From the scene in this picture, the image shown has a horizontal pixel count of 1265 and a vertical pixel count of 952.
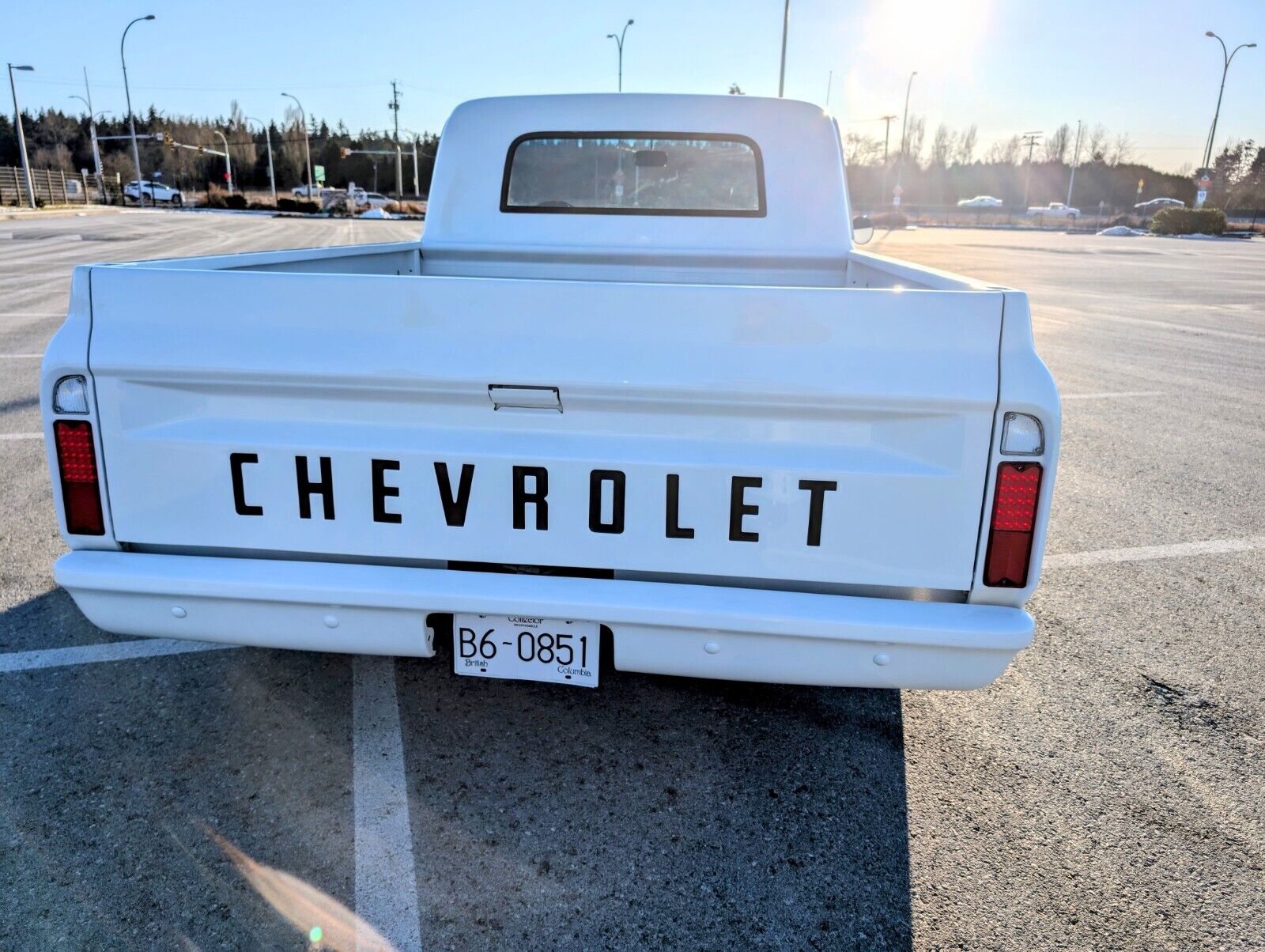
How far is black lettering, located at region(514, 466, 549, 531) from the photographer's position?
226 cm

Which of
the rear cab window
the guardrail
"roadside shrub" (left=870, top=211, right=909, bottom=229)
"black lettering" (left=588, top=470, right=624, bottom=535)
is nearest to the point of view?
"black lettering" (left=588, top=470, right=624, bottom=535)

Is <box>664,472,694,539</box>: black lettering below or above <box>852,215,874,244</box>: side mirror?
below

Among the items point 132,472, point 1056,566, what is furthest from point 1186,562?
point 132,472

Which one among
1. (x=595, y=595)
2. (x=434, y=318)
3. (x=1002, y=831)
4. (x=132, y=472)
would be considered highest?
(x=434, y=318)

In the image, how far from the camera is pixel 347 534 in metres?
2.36

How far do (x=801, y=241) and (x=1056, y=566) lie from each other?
2.06m

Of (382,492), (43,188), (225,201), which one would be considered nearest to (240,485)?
(382,492)

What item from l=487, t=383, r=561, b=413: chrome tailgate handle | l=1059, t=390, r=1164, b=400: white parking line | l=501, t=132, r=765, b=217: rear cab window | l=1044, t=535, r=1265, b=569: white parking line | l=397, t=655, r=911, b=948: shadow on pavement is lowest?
l=397, t=655, r=911, b=948: shadow on pavement

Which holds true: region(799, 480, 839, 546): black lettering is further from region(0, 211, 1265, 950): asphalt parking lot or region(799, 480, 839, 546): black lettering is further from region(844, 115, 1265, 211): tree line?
region(844, 115, 1265, 211): tree line

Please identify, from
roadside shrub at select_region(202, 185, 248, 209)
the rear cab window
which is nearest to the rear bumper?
the rear cab window

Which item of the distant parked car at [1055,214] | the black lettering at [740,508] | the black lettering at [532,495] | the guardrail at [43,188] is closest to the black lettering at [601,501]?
the black lettering at [532,495]

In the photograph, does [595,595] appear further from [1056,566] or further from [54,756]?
[1056,566]

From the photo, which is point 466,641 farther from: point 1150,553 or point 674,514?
point 1150,553

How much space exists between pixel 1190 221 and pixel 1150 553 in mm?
56662
